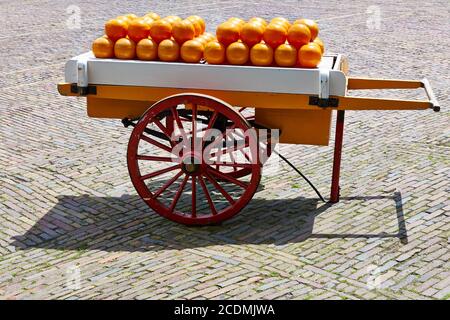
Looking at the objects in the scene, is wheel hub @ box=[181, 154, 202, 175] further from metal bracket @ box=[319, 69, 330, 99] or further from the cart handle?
the cart handle

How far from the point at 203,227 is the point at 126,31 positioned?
1653 mm

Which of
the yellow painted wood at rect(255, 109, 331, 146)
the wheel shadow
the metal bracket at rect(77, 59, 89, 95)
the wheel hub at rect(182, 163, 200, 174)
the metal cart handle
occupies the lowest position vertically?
the wheel shadow

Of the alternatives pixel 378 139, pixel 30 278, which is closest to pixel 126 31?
pixel 30 278

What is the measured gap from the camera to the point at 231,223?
6480 mm

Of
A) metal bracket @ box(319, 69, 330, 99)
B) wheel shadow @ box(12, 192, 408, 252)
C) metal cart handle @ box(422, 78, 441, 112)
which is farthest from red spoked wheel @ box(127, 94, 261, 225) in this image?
metal cart handle @ box(422, 78, 441, 112)

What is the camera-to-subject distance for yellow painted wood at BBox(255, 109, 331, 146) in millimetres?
6262

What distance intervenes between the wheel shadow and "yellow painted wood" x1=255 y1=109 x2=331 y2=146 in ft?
2.25

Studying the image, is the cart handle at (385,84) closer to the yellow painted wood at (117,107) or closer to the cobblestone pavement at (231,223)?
the cobblestone pavement at (231,223)

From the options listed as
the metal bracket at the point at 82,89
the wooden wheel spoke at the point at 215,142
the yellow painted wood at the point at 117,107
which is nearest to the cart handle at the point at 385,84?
the wooden wheel spoke at the point at 215,142

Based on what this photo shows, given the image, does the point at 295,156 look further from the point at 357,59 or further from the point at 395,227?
the point at 357,59

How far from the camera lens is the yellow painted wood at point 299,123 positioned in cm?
626

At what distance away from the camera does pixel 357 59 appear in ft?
40.9

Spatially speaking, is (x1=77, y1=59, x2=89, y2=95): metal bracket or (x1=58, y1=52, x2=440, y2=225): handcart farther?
(x1=77, y1=59, x2=89, y2=95): metal bracket

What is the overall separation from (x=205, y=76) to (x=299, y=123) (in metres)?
0.82
